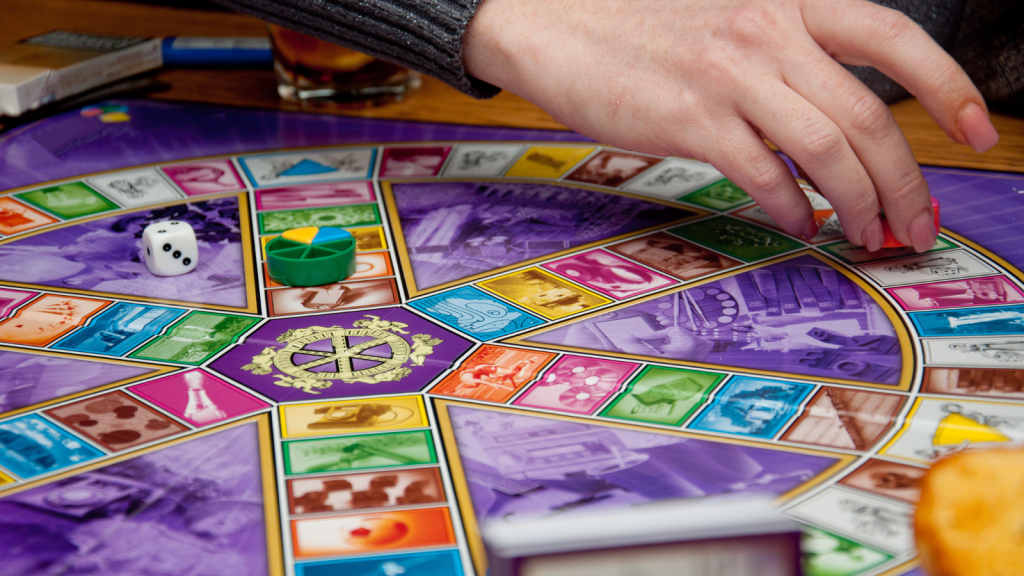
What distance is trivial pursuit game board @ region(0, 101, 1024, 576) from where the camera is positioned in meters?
0.57

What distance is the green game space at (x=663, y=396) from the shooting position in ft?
2.24

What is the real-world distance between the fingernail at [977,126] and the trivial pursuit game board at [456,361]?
0.48 ft

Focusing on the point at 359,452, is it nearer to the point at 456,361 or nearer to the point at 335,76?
the point at 456,361

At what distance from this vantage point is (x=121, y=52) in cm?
163

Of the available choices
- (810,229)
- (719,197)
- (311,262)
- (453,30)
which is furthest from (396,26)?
(810,229)

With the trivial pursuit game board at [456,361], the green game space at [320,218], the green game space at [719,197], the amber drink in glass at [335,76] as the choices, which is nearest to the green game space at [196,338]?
→ the trivial pursuit game board at [456,361]

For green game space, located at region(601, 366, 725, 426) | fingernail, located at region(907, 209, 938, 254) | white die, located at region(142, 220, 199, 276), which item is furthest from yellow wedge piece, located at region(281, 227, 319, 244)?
fingernail, located at region(907, 209, 938, 254)

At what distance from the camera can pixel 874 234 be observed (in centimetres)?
97

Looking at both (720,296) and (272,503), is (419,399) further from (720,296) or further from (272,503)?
(720,296)

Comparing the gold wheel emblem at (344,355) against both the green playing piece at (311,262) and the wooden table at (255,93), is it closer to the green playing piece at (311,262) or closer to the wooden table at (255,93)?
the green playing piece at (311,262)

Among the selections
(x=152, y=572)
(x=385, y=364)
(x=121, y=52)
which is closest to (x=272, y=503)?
(x=152, y=572)

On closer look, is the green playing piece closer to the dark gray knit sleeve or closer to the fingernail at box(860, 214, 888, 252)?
the dark gray knit sleeve

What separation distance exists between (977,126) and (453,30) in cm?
64

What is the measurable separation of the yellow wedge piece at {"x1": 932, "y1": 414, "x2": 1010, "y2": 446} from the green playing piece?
622mm
